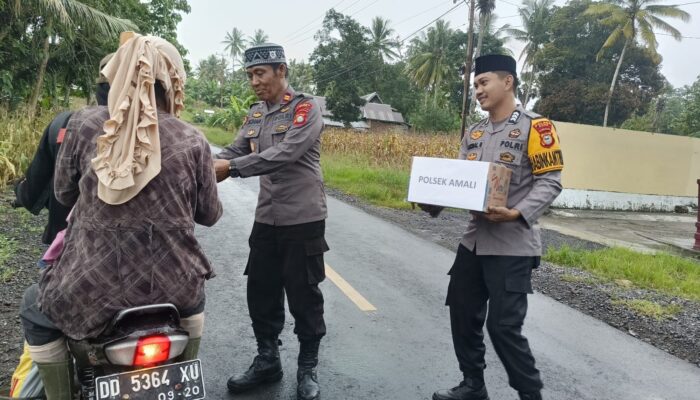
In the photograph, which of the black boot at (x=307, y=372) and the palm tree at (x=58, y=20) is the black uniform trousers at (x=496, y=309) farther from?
the palm tree at (x=58, y=20)

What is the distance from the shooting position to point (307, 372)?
3.17m

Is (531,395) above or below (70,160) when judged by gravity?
below

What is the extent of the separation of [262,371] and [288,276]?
2.09 feet

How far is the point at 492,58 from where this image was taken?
290 centimetres

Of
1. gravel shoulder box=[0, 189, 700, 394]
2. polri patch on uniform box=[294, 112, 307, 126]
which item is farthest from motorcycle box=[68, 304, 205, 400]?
gravel shoulder box=[0, 189, 700, 394]

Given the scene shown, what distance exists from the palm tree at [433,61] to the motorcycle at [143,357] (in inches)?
1948

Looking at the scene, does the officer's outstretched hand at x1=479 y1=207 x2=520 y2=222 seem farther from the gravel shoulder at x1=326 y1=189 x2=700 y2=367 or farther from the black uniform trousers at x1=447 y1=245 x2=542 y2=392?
the gravel shoulder at x1=326 y1=189 x2=700 y2=367

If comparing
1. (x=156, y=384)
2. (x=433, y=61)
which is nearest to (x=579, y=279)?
A: (x=156, y=384)

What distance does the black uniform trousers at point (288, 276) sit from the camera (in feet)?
10.2

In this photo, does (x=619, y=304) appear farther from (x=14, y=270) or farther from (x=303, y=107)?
(x=14, y=270)

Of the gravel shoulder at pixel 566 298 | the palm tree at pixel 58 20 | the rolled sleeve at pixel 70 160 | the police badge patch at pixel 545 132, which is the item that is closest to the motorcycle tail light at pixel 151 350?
the rolled sleeve at pixel 70 160

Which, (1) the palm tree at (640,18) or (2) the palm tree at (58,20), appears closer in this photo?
(2) the palm tree at (58,20)

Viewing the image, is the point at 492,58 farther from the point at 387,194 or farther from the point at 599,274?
the point at 387,194

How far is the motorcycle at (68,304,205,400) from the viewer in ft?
6.11
